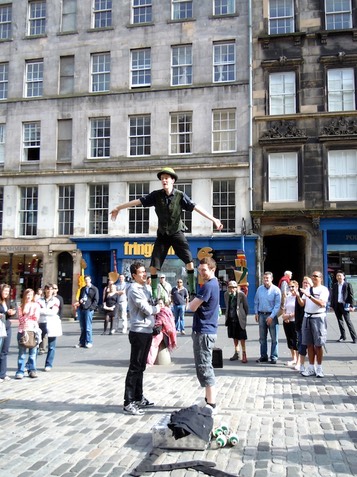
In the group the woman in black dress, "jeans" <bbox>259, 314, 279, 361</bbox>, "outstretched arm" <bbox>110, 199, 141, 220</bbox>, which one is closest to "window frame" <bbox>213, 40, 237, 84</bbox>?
the woman in black dress

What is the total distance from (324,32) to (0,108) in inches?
716

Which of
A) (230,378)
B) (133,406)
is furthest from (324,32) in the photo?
(133,406)

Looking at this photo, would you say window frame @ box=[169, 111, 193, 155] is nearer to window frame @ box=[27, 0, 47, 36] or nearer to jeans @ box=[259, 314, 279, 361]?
window frame @ box=[27, 0, 47, 36]

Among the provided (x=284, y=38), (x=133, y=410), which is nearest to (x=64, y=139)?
(x=284, y=38)

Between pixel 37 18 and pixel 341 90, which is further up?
pixel 37 18

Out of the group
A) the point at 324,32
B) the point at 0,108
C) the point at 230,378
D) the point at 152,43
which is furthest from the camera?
the point at 0,108

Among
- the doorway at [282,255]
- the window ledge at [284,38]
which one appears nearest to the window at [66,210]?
the doorway at [282,255]

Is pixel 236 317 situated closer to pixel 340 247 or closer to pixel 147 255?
pixel 147 255

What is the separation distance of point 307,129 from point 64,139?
517 inches

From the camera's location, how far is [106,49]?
25.2 meters

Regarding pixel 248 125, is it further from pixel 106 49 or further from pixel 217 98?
pixel 106 49

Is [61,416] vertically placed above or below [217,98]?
below

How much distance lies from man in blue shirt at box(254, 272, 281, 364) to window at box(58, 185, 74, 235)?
16232 mm

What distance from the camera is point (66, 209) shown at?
82.1ft
